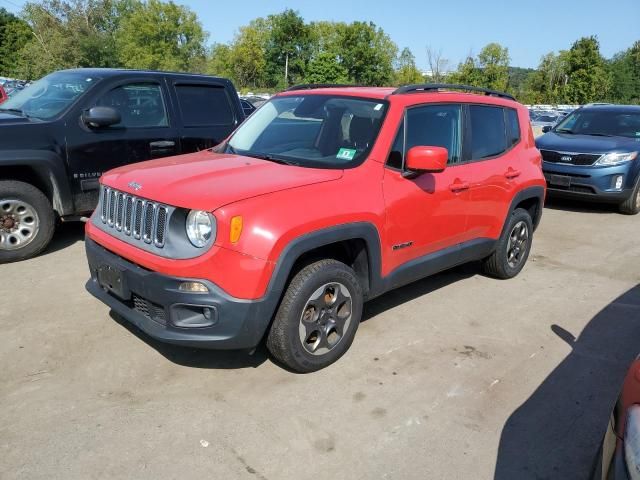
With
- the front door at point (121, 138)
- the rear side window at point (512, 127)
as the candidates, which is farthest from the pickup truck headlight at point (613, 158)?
the front door at point (121, 138)

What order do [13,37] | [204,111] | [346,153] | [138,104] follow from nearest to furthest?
[346,153] → [138,104] → [204,111] → [13,37]

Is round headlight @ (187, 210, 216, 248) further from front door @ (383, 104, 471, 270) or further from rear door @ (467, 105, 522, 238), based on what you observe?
rear door @ (467, 105, 522, 238)

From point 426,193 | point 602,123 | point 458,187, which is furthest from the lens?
point 602,123

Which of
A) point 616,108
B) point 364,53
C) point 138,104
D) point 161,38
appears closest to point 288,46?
point 364,53

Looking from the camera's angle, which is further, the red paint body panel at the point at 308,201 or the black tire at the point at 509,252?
the black tire at the point at 509,252

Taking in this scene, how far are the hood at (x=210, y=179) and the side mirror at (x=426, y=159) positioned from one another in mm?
516

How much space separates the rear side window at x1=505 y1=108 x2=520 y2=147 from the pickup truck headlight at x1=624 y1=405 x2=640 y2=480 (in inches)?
140

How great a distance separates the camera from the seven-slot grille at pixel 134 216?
3107 mm

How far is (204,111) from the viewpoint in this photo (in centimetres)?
639

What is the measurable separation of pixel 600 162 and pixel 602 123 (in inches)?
55.2

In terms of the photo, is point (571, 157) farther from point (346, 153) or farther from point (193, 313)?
point (193, 313)

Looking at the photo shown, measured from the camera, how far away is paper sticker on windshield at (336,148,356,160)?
365 cm

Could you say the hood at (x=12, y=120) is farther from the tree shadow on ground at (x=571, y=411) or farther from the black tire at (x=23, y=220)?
the tree shadow on ground at (x=571, y=411)

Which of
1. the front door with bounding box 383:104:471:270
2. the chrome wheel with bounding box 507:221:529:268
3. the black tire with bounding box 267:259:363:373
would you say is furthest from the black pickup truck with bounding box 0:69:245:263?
the chrome wheel with bounding box 507:221:529:268
